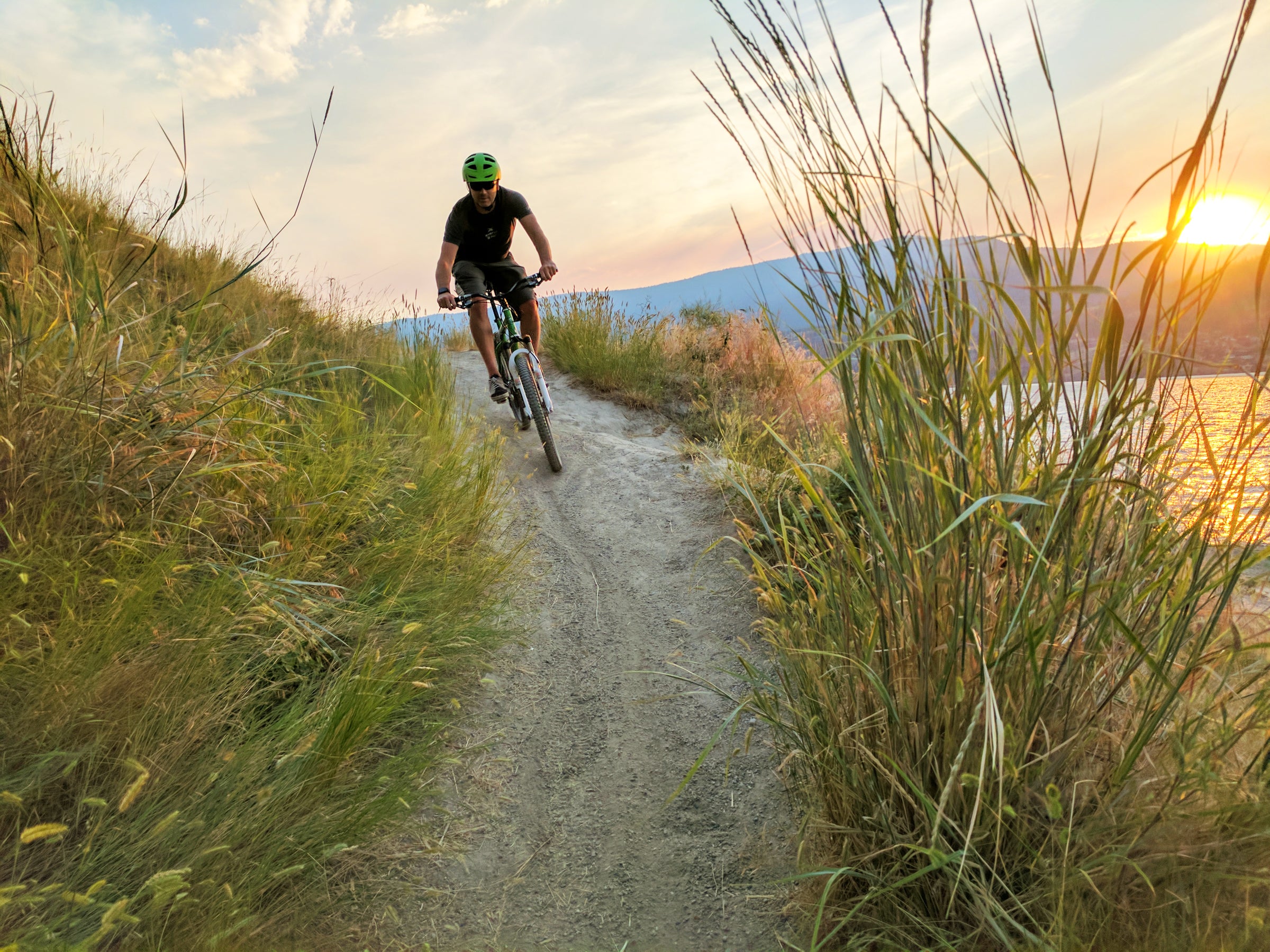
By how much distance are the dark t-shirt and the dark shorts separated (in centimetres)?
9

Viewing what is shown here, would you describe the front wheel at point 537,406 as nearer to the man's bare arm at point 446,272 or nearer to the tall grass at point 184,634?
the man's bare arm at point 446,272

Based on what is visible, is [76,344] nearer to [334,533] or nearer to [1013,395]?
[334,533]

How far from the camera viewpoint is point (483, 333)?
6.64 m

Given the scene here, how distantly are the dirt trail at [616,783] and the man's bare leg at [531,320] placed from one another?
225 centimetres

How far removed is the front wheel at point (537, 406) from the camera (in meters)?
6.04

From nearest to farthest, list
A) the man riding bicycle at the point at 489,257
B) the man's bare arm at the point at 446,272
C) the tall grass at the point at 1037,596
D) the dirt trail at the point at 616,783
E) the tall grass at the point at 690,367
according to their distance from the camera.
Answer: the tall grass at the point at 1037,596 → the dirt trail at the point at 616,783 → the man's bare arm at the point at 446,272 → the man riding bicycle at the point at 489,257 → the tall grass at the point at 690,367

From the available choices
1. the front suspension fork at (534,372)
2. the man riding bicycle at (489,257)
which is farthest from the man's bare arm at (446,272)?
the front suspension fork at (534,372)

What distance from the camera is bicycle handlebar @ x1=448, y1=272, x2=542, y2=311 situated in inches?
240

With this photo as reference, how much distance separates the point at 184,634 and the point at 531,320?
4.85 metres

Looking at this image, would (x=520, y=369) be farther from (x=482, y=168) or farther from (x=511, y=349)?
(x=482, y=168)

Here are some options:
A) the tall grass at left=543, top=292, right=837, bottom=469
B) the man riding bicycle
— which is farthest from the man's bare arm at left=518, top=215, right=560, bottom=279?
the tall grass at left=543, top=292, right=837, bottom=469

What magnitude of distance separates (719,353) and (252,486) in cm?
688

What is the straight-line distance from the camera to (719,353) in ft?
29.6

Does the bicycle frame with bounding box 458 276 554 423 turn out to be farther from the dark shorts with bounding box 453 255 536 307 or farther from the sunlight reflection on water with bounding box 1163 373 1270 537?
the sunlight reflection on water with bounding box 1163 373 1270 537
